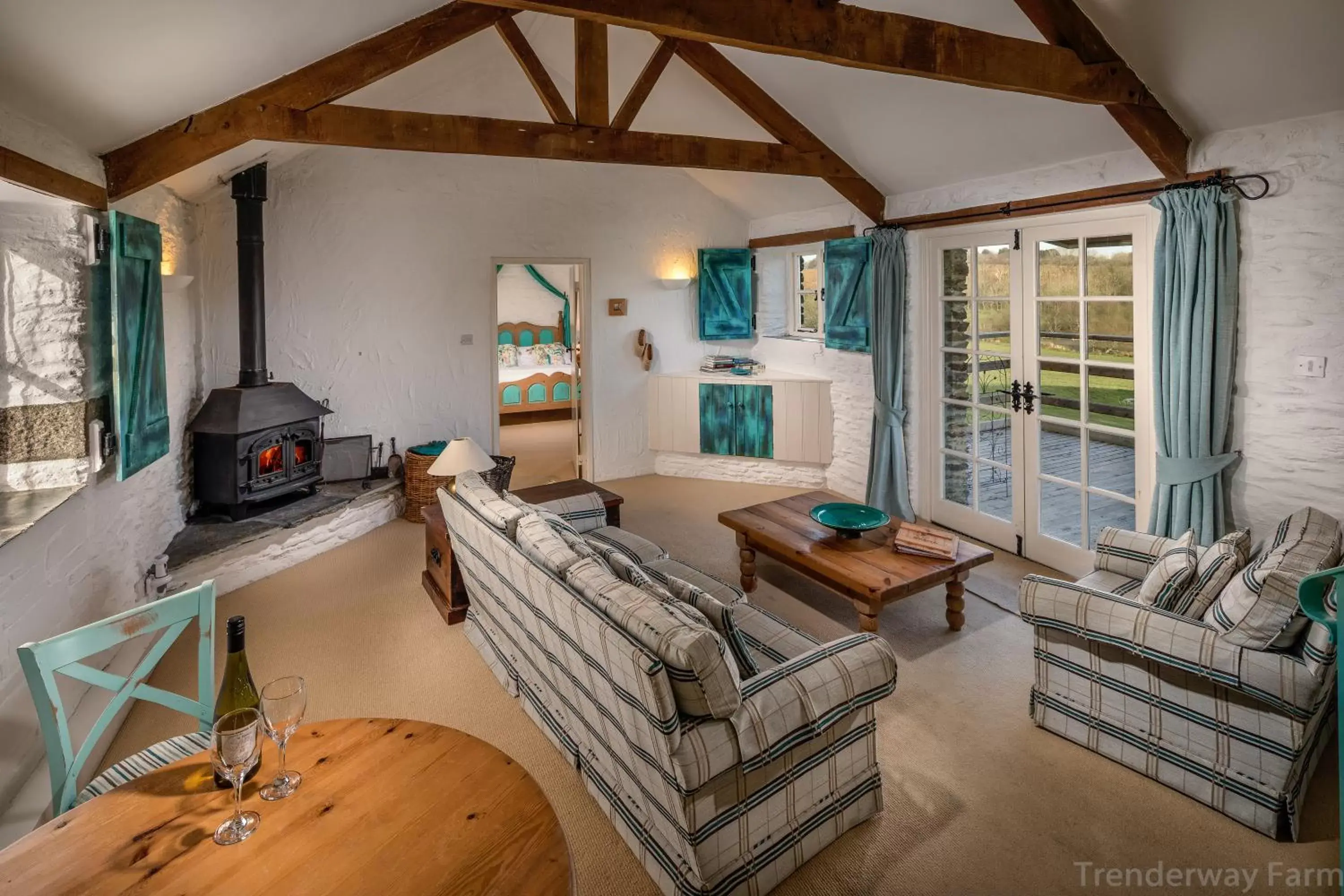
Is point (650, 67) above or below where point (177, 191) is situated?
above

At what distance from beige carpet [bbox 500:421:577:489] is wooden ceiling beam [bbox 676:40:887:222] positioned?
3240mm

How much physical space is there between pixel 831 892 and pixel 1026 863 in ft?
1.95

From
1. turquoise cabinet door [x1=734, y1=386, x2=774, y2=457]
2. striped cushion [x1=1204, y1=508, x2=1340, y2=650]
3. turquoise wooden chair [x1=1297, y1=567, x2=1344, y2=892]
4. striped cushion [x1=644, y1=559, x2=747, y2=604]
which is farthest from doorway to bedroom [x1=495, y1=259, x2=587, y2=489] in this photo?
turquoise wooden chair [x1=1297, y1=567, x2=1344, y2=892]

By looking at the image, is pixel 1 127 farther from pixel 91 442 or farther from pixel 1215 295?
pixel 1215 295

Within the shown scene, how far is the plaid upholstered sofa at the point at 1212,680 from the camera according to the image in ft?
7.00

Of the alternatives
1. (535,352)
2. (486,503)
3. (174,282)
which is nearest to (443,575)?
(486,503)

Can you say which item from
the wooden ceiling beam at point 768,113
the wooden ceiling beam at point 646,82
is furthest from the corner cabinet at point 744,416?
the wooden ceiling beam at point 646,82

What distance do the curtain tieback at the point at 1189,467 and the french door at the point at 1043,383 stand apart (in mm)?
295

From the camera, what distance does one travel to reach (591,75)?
401cm

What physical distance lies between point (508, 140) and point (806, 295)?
11.2 ft

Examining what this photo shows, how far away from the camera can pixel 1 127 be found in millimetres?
2328

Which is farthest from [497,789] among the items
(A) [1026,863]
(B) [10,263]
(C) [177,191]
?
(C) [177,191]

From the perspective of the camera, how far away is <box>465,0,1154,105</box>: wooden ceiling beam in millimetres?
2307

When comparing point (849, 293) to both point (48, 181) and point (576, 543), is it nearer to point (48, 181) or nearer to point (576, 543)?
point (576, 543)
